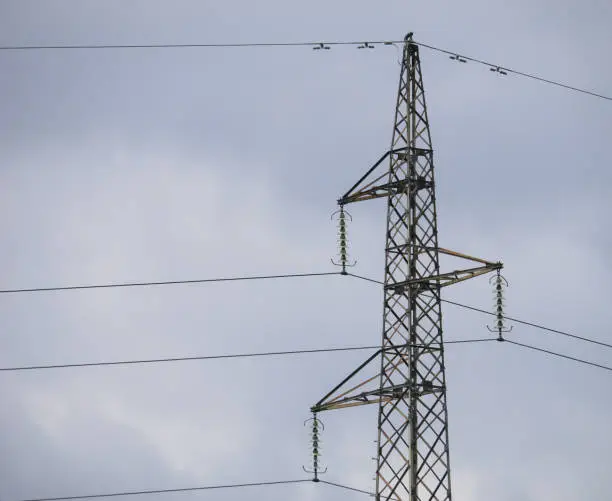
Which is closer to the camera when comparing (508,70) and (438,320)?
(438,320)

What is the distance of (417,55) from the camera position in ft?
276

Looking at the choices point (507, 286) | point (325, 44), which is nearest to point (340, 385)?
point (507, 286)

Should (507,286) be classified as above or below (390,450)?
above

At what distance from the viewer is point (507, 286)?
81.2 metres

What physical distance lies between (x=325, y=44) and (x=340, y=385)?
14019mm

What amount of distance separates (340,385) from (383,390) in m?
2.30

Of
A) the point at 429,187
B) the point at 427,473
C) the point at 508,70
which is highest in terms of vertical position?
the point at 508,70

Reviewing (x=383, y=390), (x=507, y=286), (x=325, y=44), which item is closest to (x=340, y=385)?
(x=383, y=390)

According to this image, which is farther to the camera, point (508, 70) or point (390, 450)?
point (508, 70)

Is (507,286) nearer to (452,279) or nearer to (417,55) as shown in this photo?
(452,279)

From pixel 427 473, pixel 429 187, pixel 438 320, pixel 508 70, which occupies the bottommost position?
pixel 427 473

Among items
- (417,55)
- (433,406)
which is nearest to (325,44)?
(417,55)

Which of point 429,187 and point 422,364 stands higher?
point 429,187

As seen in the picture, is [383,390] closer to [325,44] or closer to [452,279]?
[452,279]
